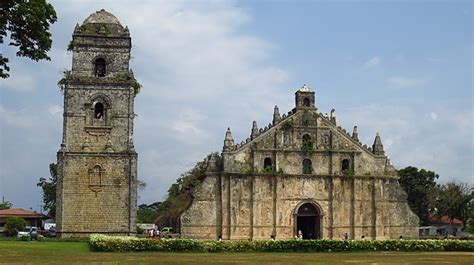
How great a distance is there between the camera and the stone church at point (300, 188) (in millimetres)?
50969

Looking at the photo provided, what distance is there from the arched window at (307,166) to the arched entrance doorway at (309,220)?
2355 millimetres

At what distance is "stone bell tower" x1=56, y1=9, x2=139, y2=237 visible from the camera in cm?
4419

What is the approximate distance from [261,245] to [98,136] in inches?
555

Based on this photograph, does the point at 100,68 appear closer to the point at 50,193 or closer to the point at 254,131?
the point at 254,131

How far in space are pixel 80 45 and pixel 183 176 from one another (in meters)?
23.0

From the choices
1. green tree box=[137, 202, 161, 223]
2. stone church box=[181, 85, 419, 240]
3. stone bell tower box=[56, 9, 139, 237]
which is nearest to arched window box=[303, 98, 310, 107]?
stone church box=[181, 85, 419, 240]

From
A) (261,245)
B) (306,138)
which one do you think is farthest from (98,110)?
(306,138)

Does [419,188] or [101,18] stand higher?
[101,18]

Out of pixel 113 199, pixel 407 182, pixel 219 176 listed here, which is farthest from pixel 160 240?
pixel 407 182

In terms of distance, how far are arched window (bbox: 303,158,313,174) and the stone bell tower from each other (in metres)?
13.8

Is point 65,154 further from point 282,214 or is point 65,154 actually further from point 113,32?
point 282,214

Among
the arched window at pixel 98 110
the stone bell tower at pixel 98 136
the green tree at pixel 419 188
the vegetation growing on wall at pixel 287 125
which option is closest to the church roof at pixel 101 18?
the stone bell tower at pixel 98 136

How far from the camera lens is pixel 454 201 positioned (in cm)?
7569

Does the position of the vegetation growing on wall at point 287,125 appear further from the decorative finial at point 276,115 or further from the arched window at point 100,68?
the arched window at point 100,68
